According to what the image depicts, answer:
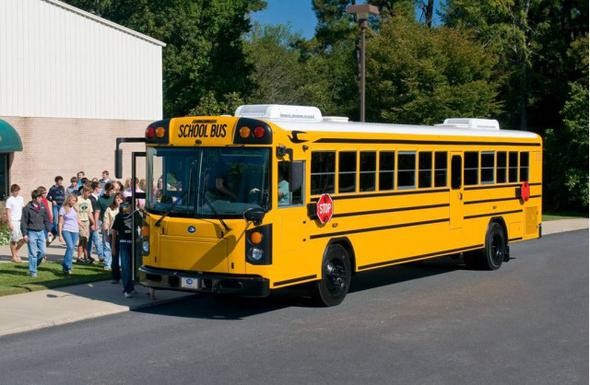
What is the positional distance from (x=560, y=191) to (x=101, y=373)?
119 feet

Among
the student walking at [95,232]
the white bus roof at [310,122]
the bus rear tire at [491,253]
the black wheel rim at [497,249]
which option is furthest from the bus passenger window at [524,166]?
Answer: the student walking at [95,232]

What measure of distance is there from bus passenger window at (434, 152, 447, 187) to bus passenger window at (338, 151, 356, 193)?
269cm

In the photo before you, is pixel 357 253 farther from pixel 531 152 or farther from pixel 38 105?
pixel 38 105

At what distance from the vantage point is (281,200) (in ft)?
42.2

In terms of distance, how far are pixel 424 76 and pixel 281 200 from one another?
26.4 meters

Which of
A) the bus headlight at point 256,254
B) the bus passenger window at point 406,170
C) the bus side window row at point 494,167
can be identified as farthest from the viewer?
the bus side window row at point 494,167

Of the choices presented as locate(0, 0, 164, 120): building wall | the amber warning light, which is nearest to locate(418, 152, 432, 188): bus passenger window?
the amber warning light

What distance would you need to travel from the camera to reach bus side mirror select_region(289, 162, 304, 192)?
1289 centimetres

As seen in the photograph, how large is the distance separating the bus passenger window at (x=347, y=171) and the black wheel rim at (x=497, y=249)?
5617 mm

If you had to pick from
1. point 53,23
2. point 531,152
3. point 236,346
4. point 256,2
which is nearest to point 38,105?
point 53,23

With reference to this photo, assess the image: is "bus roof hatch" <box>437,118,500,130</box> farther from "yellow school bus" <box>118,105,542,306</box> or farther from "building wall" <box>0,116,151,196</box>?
"building wall" <box>0,116,151,196</box>

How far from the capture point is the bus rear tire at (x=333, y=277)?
45.5 ft

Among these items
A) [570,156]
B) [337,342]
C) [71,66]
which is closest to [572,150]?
[570,156]

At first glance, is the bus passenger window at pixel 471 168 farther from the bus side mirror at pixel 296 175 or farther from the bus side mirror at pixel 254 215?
the bus side mirror at pixel 254 215
